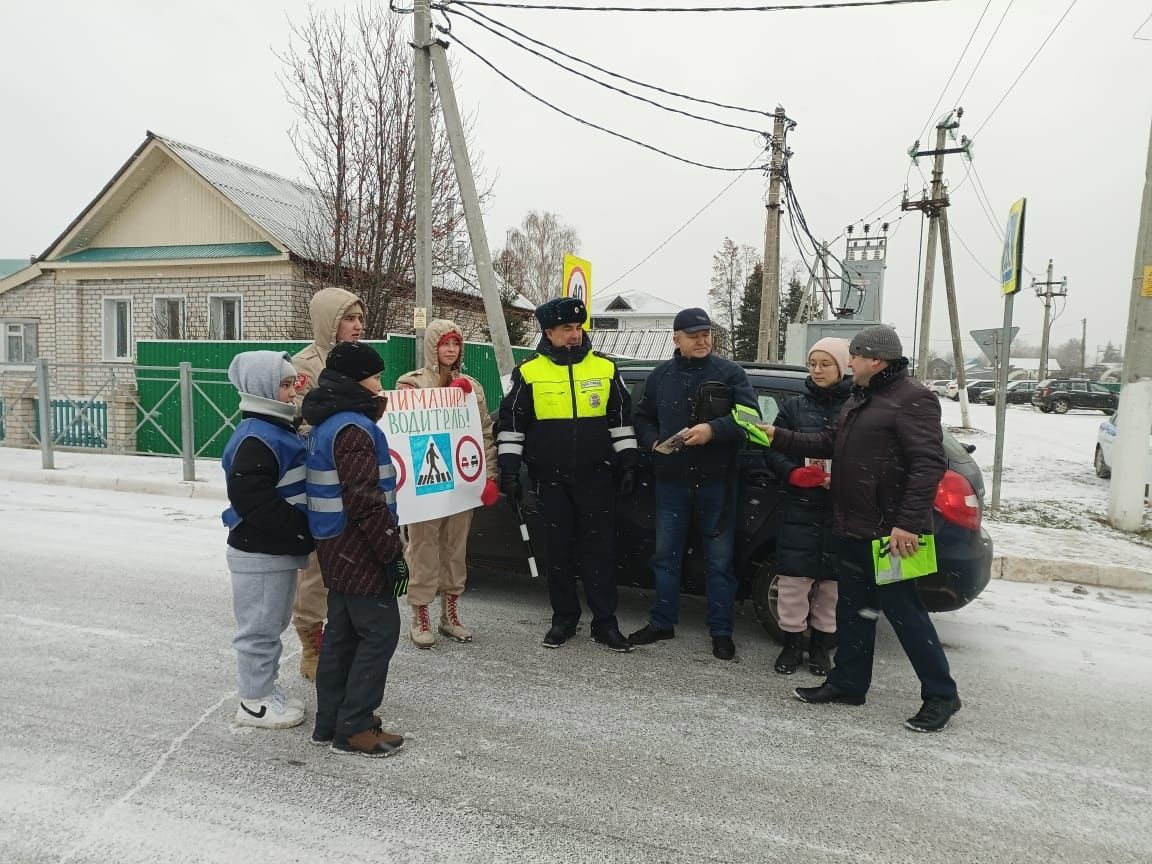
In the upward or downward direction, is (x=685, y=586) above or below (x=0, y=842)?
above

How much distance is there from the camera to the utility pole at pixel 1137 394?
301 inches

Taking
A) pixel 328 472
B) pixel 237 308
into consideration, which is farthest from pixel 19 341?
pixel 328 472

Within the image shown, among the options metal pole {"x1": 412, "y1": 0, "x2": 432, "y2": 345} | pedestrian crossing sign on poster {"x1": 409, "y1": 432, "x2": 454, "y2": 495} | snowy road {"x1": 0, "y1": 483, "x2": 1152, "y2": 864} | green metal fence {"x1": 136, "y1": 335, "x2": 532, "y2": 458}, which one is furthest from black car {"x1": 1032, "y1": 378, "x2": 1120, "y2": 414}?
pedestrian crossing sign on poster {"x1": 409, "y1": 432, "x2": 454, "y2": 495}

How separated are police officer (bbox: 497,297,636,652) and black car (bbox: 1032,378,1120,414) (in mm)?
41459

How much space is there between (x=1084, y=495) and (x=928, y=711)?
8.49 metres

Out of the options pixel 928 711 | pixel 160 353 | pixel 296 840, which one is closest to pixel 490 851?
pixel 296 840

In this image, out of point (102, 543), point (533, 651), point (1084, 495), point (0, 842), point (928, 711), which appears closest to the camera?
point (0, 842)

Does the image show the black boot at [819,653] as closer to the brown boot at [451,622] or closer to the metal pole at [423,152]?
the brown boot at [451,622]

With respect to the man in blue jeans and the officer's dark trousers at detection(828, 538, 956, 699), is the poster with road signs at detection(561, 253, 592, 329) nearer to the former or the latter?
the man in blue jeans

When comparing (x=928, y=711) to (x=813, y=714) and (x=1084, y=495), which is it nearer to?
(x=813, y=714)

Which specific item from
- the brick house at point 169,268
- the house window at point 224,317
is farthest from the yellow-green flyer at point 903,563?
the house window at point 224,317

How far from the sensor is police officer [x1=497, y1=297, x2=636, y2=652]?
431 centimetres

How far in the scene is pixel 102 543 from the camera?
6.60 metres

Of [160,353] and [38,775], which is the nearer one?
[38,775]
